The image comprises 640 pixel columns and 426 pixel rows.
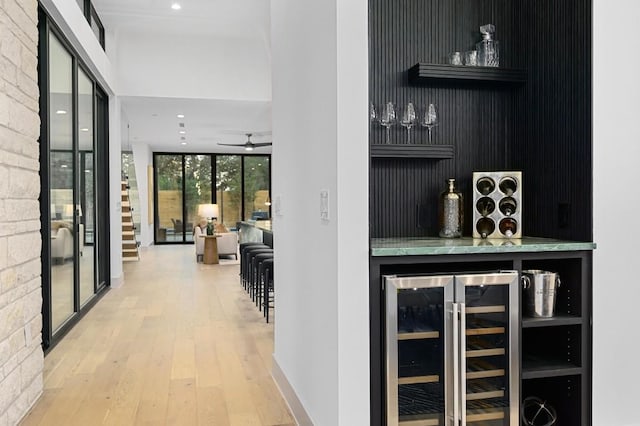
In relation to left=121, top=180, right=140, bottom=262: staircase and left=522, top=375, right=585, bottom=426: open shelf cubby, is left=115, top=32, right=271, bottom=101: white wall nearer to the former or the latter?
left=121, top=180, right=140, bottom=262: staircase

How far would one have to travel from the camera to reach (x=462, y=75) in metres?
2.50

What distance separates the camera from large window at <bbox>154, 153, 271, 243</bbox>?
15578 millimetres

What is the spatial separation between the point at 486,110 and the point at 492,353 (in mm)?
1245

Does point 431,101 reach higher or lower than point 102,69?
lower

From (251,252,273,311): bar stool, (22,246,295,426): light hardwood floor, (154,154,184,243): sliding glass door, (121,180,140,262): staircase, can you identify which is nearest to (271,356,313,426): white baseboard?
(22,246,295,426): light hardwood floor

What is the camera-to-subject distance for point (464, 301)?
6.98 ft

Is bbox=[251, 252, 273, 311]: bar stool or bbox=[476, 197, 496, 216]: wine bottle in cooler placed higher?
bbox=[476, 197, 496, 216]: wine bottle in cooler

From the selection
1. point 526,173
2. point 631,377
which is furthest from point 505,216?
point 631,377

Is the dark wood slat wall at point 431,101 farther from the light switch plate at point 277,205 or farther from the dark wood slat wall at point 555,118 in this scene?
the light switch plate at point 277,205

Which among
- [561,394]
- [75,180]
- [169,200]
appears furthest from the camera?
[169,200]

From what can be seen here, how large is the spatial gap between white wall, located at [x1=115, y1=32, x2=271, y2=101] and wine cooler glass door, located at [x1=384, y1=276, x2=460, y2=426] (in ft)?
20.5

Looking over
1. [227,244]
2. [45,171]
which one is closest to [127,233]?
[227,244]

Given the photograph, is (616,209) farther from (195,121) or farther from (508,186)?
(195,121)

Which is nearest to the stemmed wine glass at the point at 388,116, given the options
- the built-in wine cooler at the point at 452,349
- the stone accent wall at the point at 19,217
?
the built-in wine cooler at the point at 452,349
